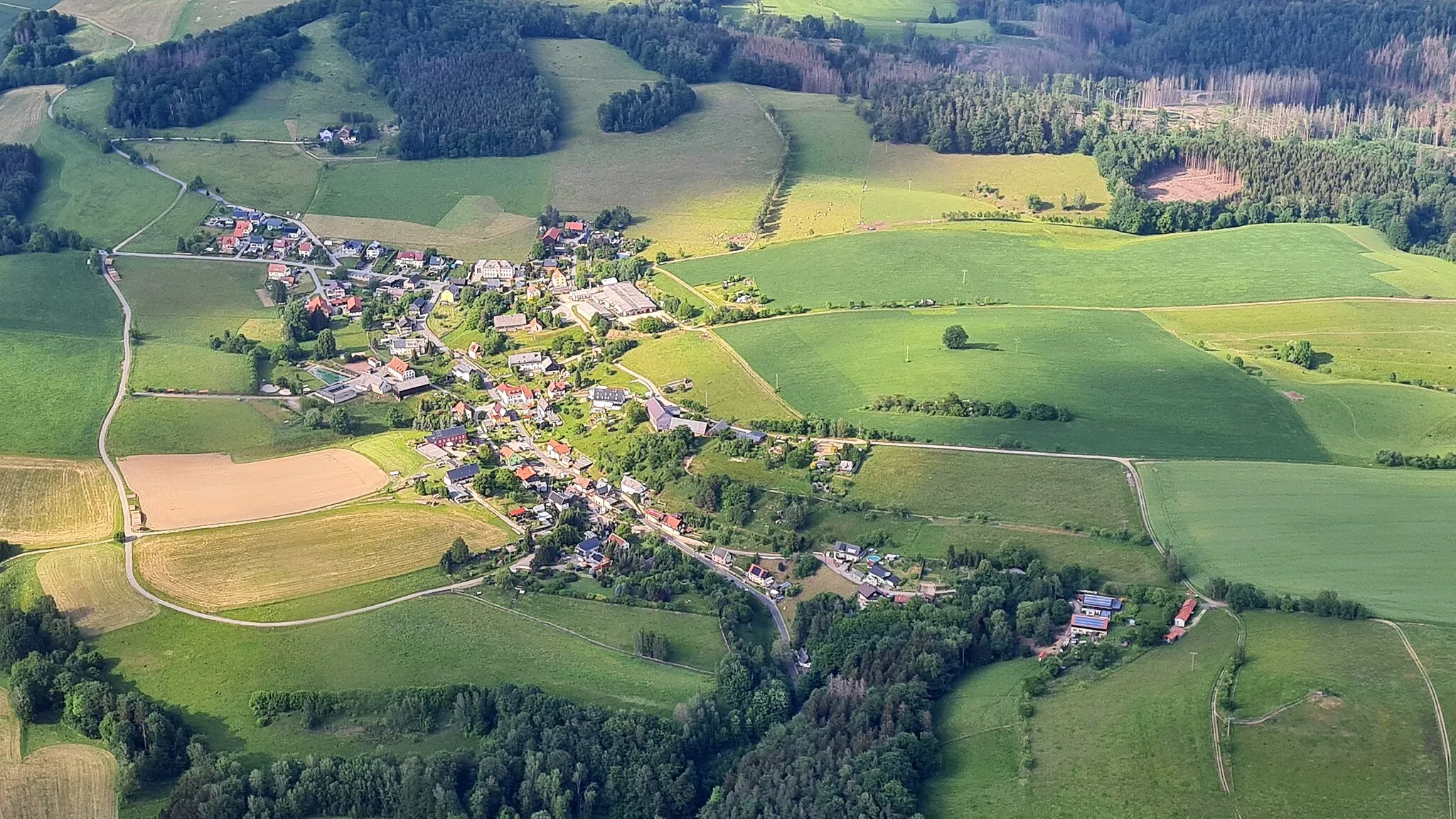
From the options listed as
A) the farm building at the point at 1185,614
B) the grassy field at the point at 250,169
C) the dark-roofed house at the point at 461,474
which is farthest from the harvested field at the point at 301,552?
the grassy field at the point at 250,169

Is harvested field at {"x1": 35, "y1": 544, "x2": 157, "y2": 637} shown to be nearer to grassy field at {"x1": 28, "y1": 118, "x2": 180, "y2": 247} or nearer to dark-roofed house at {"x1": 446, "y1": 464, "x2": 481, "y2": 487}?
dark-roofed house at {"x1": 446, "y1": 464, "x2": 481, "y2": 487}

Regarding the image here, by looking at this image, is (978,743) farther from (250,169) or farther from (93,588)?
(250,169)

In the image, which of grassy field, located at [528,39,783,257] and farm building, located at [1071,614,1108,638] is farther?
grassy field, located at [528,39,783,257]

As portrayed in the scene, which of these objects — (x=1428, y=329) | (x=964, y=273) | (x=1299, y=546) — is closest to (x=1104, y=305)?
(x=964, y=273)

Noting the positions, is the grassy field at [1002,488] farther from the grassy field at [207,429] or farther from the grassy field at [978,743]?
the grassy field at [207,429]

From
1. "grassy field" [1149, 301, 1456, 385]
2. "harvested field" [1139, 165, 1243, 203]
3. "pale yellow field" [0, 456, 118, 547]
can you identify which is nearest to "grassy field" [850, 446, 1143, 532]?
"grassy field" [1149, 301, 1456, 385]

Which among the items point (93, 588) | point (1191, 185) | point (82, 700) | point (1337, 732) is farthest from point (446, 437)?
point (1191, 185)
